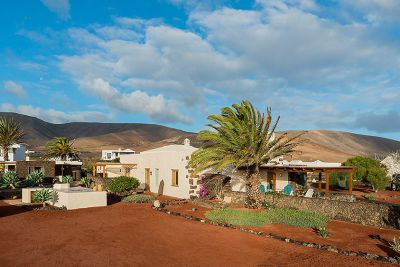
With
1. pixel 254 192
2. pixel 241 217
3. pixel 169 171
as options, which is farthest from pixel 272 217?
pixel 169 171

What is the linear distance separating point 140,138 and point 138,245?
461 ft

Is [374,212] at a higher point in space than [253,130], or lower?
lower

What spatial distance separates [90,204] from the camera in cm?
2111

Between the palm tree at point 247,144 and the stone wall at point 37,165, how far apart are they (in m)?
24.6

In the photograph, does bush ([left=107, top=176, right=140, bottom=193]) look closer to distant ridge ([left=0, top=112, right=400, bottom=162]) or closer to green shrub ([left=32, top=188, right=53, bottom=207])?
green shrub ([left=32, top=188, right=53, bottom=207])

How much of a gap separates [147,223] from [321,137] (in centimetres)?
11150

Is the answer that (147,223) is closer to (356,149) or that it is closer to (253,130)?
(253,130)

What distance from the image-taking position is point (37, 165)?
37.9 meters

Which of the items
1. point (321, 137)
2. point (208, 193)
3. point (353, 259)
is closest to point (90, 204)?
point (208, 193)

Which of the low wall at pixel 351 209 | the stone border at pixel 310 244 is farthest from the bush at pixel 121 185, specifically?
the low wall at pixel 351 209

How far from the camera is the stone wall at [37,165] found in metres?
36.9

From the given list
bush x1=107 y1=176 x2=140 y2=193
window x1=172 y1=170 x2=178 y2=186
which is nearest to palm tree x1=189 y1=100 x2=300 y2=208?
window x1=172 y1=170 x2=178 y2=186

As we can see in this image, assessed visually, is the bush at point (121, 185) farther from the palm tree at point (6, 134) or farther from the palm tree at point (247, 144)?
the palm tree at point (6, 134)

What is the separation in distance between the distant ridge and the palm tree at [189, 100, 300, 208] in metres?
56.1
